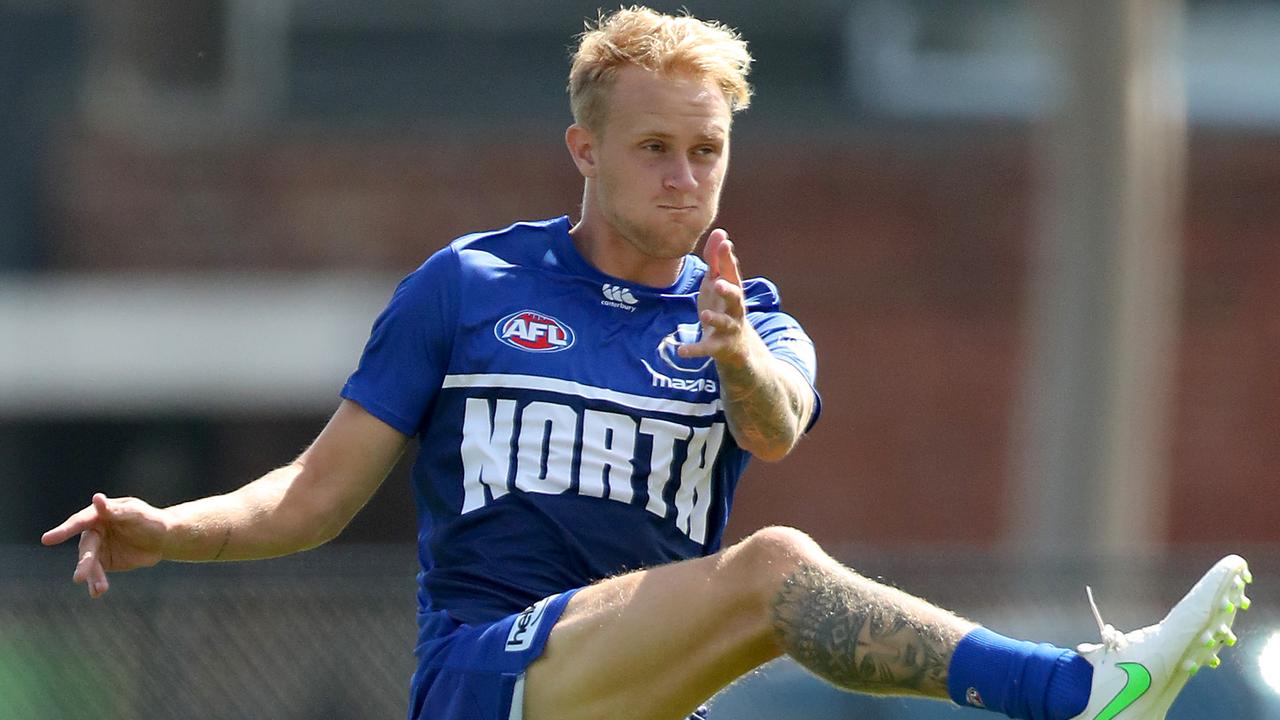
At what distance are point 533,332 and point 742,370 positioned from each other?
0.63m

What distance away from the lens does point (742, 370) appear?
149 inches

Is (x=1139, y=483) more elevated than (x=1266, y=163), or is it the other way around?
(x=1266, y=163)

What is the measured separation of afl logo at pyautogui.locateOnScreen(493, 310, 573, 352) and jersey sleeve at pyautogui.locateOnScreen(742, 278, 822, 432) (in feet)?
1.44

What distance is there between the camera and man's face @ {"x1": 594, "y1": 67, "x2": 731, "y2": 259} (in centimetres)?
417

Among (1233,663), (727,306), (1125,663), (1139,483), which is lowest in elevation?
(1139,483)

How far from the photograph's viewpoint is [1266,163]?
1684cm

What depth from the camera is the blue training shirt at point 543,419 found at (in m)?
4.16

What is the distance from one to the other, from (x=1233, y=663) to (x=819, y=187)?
11.0 metres

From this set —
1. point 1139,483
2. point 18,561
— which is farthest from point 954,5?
point 18,561

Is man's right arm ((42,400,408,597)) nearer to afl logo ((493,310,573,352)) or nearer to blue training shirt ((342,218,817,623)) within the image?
blue training shirt ((342,218,817,623))

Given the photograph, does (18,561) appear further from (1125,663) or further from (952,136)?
(952,136)

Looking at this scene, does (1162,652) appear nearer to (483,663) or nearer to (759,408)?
(759,408)

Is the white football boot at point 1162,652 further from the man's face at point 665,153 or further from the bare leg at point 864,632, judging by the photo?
the man's face at point 665,153

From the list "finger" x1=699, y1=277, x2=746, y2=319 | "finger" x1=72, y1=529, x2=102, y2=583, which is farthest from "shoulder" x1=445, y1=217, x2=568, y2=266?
"finger" x1=72, y1=529, x2=102, y2=583
